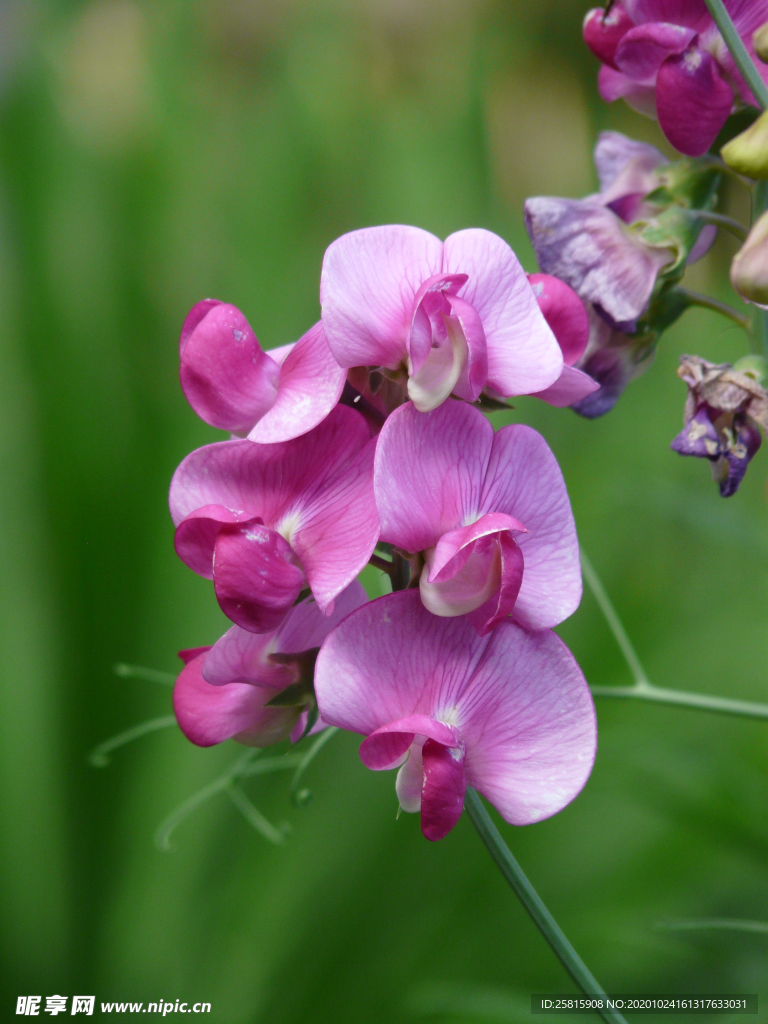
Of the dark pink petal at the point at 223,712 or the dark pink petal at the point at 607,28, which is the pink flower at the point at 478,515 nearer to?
the dark pink petal at the point at 223,712

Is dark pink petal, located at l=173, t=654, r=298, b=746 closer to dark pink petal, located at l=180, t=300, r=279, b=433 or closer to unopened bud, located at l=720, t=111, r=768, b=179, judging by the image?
dark pink petal, located at l=180, t=300, r=279, b=433

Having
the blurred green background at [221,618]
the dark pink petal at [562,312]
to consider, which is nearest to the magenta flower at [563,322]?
the dark pink petal at [562,312]

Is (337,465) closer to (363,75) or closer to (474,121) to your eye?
(474,121)

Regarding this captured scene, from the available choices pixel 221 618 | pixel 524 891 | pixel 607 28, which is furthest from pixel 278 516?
pixel 221 618

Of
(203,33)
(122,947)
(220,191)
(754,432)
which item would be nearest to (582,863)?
(122,947)

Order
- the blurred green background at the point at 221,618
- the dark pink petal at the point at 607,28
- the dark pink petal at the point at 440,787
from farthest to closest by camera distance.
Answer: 1. the blurred green background at the point at 221,618
2. the dark pink petal at the point at 607,28
3. the dark pink petal at the point at 440,787

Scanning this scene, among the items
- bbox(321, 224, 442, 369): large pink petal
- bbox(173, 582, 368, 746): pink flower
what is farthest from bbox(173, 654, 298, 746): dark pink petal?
bbox(321, 224, 442, 369): large pink petal

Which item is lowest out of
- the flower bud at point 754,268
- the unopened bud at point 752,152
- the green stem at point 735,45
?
the flower bud at point 754,268
